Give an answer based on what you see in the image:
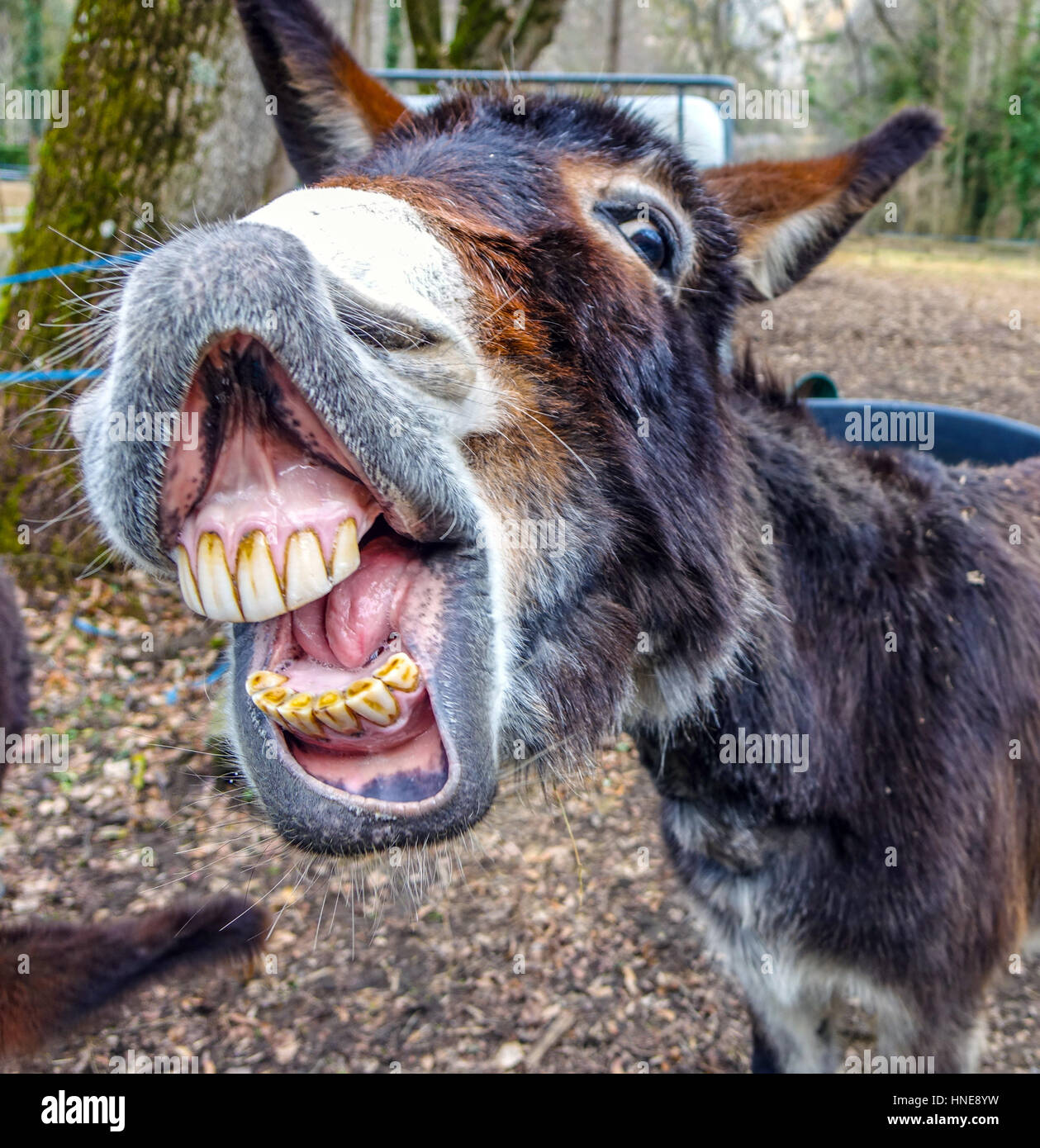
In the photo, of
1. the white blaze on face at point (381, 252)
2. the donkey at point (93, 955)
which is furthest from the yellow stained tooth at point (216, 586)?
the donkey at point (93, 955)

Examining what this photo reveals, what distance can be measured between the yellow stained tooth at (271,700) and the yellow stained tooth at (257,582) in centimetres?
11

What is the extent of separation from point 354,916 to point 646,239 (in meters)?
1.70

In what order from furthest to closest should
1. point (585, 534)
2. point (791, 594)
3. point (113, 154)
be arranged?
point (113, 154) → point (791, 594) → point (585, 534)

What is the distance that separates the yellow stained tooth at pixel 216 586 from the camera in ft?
3.66

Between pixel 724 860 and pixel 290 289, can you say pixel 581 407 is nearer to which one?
pixel 290 289

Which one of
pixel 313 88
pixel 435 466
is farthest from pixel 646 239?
pixel 313 88

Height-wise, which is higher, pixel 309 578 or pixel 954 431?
pixel 309 578

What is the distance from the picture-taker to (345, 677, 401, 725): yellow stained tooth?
44.6 inches

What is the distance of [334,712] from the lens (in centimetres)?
113

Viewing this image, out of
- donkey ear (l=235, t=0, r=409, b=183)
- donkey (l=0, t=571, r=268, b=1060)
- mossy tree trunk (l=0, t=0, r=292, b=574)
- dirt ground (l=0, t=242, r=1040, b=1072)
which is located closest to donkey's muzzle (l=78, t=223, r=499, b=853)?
dirt ground (l=0, t=242, r=1040, b=1072)

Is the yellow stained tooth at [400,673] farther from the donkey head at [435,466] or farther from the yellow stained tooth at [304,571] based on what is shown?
the yellow stained tooth at [304,571]

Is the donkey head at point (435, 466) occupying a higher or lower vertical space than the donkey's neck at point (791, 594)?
higher

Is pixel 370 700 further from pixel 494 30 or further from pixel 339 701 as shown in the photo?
pixel 494 30

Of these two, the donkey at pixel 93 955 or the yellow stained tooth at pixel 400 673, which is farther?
the donkey at pixel 93 955
